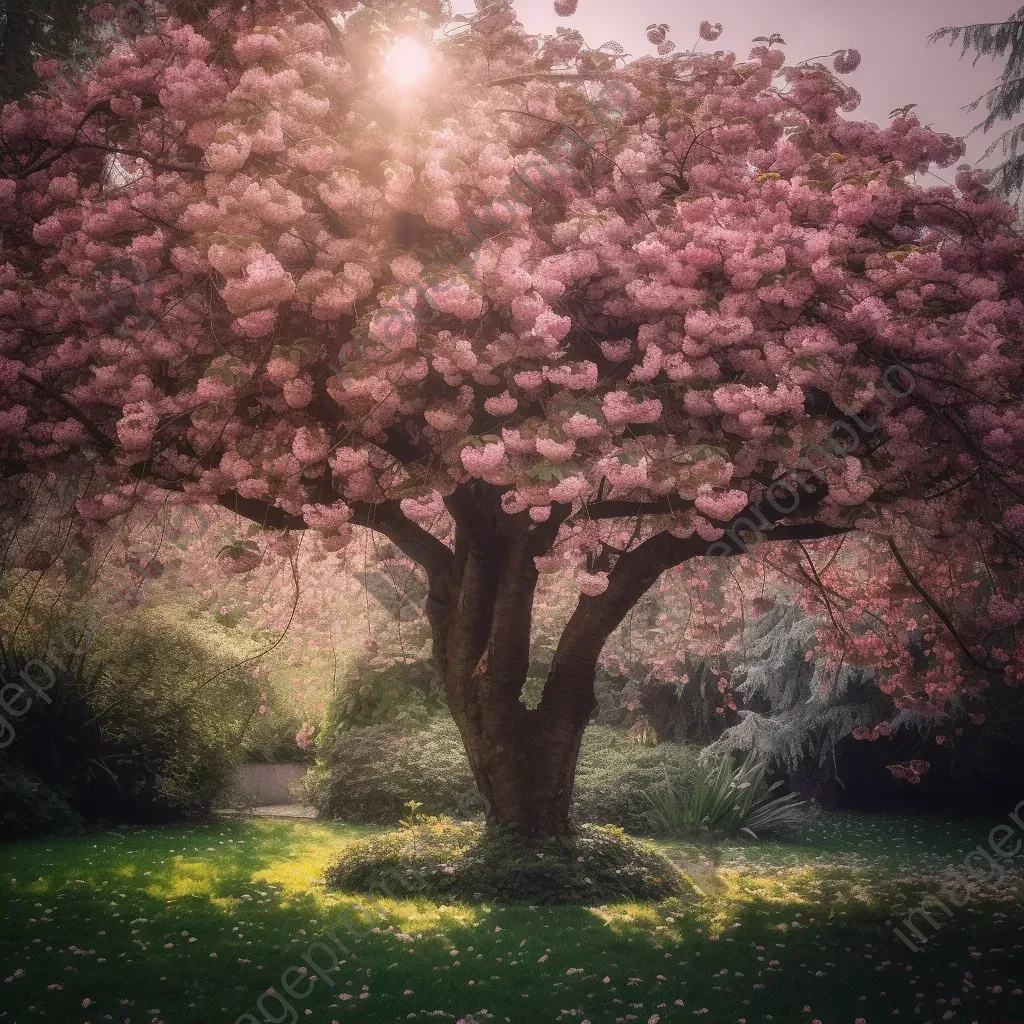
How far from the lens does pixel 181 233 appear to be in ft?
18.2

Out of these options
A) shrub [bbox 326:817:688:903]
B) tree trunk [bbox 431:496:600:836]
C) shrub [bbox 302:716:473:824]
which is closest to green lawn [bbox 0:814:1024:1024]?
shrub [bbox 326:817:688:903]

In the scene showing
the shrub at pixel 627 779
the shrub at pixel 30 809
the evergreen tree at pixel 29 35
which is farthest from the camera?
the shrub at pixel 627 779

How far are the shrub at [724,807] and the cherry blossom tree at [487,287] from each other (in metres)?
7.70

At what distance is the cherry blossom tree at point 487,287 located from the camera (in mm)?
4910

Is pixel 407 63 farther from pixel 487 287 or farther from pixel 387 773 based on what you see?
pixel 387 773

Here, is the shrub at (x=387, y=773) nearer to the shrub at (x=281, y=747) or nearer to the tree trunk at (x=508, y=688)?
the shrub at (x=281, y=747)

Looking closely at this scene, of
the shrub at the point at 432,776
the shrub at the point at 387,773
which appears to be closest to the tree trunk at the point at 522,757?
the shrub at the point at 432,776

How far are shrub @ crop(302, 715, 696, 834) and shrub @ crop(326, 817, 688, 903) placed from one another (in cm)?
441

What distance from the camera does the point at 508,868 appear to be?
787 cm

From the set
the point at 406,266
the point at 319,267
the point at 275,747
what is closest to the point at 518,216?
the point at 406,266

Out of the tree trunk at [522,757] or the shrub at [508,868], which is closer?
the shrub at [508,868]

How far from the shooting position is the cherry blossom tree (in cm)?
491

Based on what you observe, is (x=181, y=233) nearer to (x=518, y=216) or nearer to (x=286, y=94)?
(x=286, y=94)

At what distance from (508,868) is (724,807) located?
Result: 20.7ft
